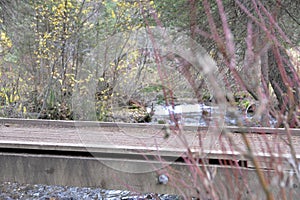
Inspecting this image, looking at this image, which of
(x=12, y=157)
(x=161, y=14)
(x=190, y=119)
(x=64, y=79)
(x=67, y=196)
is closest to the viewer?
(x=190, y=119)

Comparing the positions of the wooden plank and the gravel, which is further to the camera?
the gravel

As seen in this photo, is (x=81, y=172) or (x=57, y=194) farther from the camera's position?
(x=57, y=194)

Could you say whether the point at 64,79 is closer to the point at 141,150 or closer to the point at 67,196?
the point at 67,196

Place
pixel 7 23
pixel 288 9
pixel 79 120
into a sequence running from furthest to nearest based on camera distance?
pixel 7 23 → pixel 288 9 → pixel 79 120

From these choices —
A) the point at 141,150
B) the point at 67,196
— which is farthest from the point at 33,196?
the point at 141,150

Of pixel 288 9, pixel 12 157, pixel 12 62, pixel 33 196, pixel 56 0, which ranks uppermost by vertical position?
pixel 56 0

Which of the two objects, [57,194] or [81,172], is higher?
[81,172]

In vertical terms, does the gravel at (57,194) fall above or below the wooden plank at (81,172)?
below

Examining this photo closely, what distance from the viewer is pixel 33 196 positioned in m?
4.93

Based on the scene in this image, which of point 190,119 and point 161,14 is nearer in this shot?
point 190,119

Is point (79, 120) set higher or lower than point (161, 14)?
lower

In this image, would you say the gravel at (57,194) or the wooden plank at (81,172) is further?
the gravel at (57,194)

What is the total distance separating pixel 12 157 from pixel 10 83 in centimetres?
425

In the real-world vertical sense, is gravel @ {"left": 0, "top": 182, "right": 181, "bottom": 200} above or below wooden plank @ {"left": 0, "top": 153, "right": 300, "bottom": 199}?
below
